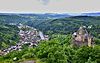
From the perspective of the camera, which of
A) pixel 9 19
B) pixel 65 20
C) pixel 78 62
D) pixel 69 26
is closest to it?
pixel 78 62

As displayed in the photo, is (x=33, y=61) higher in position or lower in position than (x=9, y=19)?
higher

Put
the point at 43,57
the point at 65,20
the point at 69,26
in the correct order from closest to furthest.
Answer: the point at 43,57 → the point at 69,26 → the point at 65,20

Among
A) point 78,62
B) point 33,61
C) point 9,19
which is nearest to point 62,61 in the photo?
point 78,62

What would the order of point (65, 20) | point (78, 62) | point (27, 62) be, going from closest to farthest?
point (78, 62) → point (27, 62) → point (65, 20)

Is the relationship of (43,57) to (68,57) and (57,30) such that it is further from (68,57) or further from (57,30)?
(57,30)

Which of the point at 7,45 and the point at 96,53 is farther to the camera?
the point at 7,45

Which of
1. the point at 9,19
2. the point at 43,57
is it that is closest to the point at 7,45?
the point at 43,57

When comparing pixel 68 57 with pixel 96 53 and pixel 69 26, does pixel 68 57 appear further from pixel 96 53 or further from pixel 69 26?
pixel 69 26

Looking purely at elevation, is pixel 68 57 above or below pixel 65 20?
above

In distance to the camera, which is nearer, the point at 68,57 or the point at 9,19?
the point at 68,57
